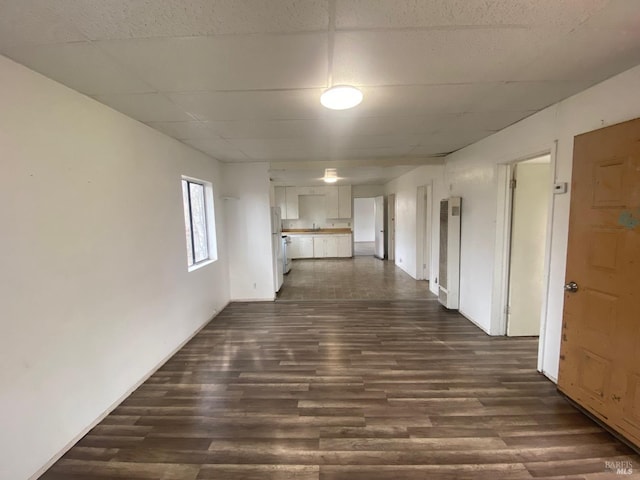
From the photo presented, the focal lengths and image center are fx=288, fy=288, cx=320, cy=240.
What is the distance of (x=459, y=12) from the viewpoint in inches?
50.3

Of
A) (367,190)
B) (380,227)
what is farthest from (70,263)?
(367,190)

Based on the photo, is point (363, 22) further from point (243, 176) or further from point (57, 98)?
point (243, 176)

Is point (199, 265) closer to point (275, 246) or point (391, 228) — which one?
point (275, 246)

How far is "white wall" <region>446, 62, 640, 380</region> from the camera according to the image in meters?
1.99

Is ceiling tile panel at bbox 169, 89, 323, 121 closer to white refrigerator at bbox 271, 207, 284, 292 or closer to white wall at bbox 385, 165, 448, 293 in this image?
white refrigerator at bbox 271, 207, 284, 292

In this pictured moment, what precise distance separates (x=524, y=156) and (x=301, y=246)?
695cm

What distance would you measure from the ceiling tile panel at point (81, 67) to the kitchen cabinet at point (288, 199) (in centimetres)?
703

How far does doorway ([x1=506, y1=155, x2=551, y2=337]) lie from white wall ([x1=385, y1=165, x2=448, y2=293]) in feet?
4.98

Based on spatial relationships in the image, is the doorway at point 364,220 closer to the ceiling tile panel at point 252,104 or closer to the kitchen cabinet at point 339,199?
the kitchen cabinet at point 339,199

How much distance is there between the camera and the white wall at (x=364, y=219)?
1316 cm

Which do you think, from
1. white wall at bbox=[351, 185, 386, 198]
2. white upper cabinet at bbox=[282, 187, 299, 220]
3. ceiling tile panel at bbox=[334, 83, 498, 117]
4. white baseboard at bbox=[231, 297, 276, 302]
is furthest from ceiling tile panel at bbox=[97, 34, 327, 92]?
white wall at bbox=[351, 185, 386, 198]

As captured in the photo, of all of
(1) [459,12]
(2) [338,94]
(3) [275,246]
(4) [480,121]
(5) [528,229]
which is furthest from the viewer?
(3) [275,246]

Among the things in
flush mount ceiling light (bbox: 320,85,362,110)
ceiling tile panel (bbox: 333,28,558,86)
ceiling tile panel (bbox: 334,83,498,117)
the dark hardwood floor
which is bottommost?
the dark hardwood floor

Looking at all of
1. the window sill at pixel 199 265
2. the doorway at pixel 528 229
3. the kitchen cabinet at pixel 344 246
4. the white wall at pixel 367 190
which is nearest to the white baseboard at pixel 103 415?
the window sill at pixel 199 265
